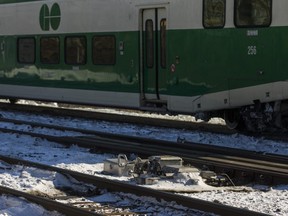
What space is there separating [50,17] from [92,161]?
8.38m

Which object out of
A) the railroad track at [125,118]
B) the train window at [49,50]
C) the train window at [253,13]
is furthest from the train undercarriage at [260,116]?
the train window at [49,50]

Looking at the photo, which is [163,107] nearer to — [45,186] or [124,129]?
[124,129]

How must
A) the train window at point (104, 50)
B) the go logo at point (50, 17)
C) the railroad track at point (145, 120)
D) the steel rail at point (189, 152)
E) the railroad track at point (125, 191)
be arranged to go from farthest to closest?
the go logo at point (50, 17) → the train window at point (104, 50) → the railroad track at point (145, 120) → the steel rail at point (189, 152) → the railroad track at point (125, 191)

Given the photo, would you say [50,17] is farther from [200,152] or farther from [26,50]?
[200,152]

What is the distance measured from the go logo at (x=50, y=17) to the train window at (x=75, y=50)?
27.4 inches

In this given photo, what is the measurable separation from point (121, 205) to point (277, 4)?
21.3 ft

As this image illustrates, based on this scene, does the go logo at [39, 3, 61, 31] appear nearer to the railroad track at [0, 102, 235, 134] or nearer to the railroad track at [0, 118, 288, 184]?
the railroad track at [0, 102, 235, 134]

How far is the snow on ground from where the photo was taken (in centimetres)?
802

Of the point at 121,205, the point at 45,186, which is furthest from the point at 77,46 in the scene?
the point at 121,205

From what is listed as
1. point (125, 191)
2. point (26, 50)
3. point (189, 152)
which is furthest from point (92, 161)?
point (26, 50)

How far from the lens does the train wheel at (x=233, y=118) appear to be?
1467 cm

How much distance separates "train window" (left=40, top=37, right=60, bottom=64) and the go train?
3 cm

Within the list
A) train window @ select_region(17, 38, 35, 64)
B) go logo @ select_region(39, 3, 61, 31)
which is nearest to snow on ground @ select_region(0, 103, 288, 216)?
train window @ select_region(17, 38, 35, 64)

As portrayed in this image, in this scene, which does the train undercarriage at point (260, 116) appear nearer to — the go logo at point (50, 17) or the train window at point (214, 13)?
the train window at point (214, 13)
